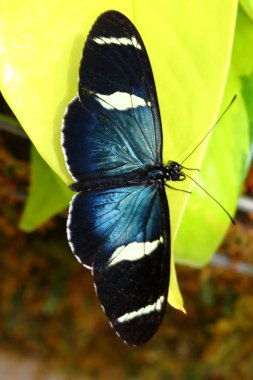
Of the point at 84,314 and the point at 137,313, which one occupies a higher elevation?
the point at 137,313

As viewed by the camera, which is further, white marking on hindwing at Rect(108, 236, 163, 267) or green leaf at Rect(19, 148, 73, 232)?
green leaf at Rect(19, 148, 73, 232)

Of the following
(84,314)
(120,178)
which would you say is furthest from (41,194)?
(84,314)

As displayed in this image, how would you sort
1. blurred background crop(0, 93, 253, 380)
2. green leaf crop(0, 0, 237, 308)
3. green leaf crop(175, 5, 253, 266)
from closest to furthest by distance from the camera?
green leaf crop(0, 0, 237, 308)
green leaf crop(175, 5, 253, 266)
blurred background crop(0, 93, 253, 380)

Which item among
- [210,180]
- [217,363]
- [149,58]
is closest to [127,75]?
[149,58]

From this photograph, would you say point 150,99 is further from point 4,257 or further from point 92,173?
point 4,257

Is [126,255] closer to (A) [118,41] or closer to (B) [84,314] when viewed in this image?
(A) [118,41]

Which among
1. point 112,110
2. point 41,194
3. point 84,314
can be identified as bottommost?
point 84,314

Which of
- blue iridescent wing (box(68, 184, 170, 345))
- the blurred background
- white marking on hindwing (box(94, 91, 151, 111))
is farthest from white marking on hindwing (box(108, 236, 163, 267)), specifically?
the blurred background

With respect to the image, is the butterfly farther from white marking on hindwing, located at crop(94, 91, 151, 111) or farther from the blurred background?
the blurred background
